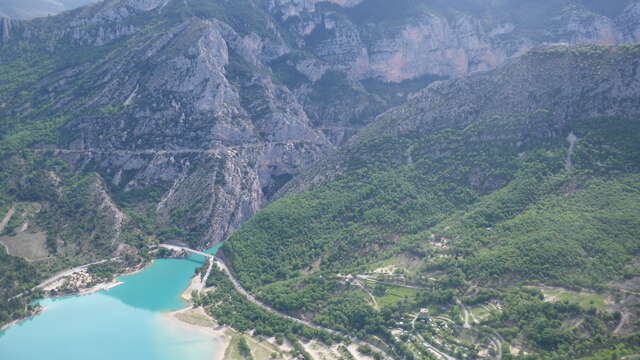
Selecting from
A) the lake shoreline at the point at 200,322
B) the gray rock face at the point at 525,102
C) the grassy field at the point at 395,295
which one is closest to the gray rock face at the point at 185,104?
the gray rock face at the point at 525,102

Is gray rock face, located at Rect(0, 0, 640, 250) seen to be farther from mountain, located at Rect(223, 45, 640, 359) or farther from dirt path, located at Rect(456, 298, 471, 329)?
dirt path, located at Rect(456, 298, 471, 329)

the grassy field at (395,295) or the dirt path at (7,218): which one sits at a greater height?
the dirt path at (7,218)

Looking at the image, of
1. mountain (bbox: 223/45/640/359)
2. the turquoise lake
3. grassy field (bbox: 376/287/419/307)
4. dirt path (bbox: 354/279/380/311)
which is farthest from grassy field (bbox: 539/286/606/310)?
the turquoise lake

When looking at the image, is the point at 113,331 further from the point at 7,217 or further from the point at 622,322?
the point at 622,322

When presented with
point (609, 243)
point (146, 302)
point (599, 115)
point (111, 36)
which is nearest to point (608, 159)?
point (599, 115)

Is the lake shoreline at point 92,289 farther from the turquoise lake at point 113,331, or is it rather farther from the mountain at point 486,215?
the mountain at point 486,215

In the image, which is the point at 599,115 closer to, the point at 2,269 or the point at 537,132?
the point at 537,132
